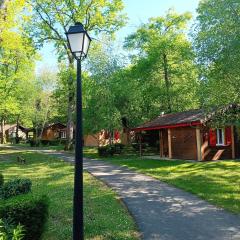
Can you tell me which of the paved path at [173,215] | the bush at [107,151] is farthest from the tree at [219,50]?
the bush at [107,151]

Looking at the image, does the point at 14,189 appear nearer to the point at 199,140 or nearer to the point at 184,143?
the point at 199,140

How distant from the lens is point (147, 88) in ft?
132

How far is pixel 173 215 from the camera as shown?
30.6 ft

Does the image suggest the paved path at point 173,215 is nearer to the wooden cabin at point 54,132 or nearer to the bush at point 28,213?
the bush at point 28,213

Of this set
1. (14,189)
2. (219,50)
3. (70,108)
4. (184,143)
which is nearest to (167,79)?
(70,108)

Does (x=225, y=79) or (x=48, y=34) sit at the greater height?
(x=48, y=34)

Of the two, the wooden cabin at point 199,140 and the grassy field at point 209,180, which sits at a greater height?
the wooden cabin at point 199,140

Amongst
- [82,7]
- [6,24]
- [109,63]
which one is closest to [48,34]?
[82,7]

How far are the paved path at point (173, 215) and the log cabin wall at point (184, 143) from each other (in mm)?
10437

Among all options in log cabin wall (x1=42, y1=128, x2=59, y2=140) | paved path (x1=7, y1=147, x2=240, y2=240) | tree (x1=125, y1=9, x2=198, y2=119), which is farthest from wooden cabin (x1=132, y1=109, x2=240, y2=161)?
log cabin wall (x1=42, y1=128, x2=59, y2=140)

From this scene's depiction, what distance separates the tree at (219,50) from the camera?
560 inches

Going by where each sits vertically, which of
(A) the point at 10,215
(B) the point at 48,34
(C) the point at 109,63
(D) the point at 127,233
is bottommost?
(D) the point at 127,233

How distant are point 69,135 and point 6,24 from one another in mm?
22223

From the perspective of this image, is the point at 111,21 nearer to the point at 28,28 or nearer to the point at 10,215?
the point at 28,28
